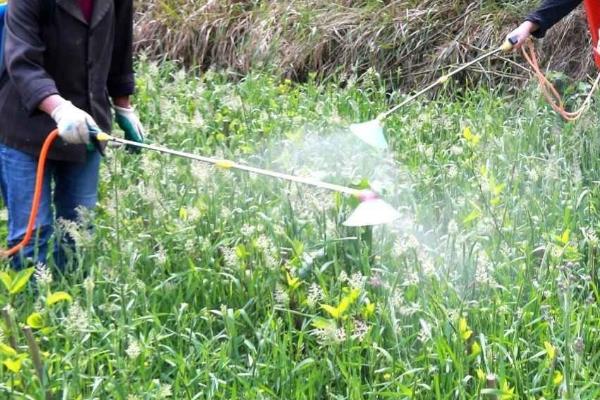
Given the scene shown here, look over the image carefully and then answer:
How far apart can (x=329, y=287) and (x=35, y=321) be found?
3.25 feet

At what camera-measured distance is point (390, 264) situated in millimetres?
3623

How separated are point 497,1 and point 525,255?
403 centimetres

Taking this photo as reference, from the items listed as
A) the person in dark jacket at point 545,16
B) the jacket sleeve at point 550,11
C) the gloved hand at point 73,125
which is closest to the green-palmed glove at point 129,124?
the gloved hand at point 73,125

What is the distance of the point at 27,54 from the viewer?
135 inches

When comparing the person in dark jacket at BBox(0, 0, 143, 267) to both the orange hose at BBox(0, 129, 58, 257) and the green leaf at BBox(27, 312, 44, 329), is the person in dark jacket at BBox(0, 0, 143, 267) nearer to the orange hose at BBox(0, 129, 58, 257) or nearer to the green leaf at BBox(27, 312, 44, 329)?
the orange hose at BBox(0, 129, 58, 257)

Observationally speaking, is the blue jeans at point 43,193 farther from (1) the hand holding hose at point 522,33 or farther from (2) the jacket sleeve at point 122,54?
(1) the hand holding hose at point 522,33

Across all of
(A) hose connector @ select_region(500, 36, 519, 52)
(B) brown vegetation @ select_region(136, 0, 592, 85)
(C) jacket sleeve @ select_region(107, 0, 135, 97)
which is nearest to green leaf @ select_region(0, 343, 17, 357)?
(C) jacket sleeve @ select_region(107, 0, 135, 97)

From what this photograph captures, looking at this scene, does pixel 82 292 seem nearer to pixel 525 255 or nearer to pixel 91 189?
pixel 91 189

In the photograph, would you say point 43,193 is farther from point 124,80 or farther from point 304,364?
point 304,364

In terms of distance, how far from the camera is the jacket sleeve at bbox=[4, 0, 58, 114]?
3395mm

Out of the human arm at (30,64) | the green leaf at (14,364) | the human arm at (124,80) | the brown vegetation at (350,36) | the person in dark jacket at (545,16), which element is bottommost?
the brown vegetation at (350,36)

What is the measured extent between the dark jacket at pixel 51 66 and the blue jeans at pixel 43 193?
0.21 feet

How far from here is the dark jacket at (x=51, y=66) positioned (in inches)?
135

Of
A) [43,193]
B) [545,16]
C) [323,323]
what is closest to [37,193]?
[43,193]
